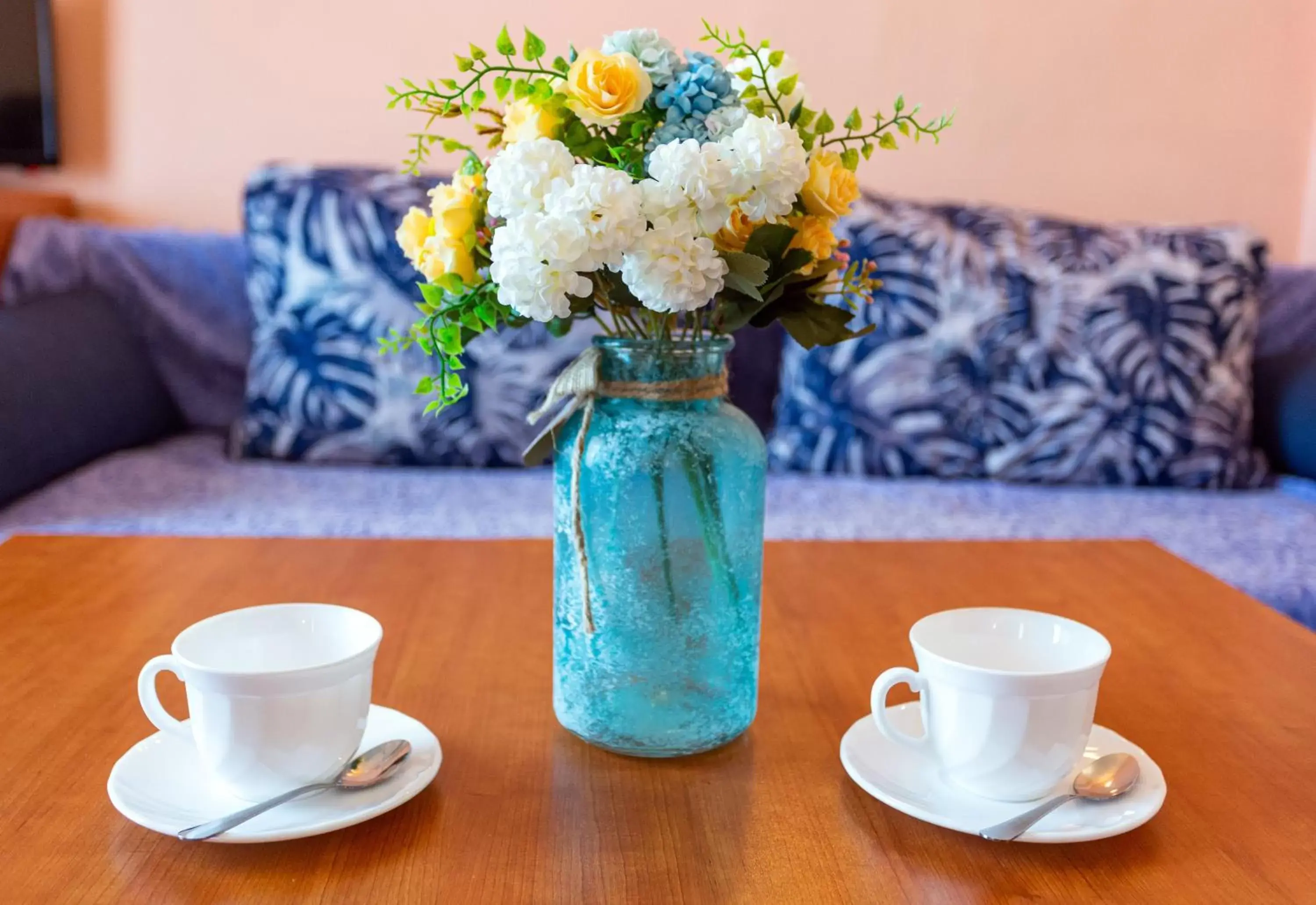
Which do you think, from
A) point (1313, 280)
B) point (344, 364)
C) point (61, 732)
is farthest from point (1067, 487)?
point (61, 732)

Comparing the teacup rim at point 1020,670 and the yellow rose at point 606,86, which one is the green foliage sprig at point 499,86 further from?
the teacup rim at point 1020,670

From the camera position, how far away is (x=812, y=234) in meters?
0.68

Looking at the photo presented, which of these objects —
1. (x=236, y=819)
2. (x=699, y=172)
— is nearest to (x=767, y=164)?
(x=699, y=172)

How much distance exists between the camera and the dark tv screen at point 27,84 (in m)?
2.12

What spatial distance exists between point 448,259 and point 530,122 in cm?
9

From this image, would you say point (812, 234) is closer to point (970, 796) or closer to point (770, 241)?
point (770, 241)

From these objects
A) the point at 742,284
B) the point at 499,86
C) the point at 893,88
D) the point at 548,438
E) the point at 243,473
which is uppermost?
the point at 893,88

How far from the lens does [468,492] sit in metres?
1.76

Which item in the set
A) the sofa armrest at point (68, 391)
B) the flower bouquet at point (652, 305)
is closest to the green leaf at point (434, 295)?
the flower bouquet at point (652, 305)

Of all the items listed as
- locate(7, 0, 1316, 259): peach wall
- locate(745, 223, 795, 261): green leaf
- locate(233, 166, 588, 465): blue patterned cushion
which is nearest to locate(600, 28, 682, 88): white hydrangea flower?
locate(745, 223, 795, 261): green leaf

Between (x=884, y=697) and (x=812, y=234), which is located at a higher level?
(x=812, y=234)

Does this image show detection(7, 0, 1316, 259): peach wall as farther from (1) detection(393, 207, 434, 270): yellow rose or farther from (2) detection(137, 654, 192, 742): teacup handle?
(2) detection(137, 654, 192, 742): teacup handle

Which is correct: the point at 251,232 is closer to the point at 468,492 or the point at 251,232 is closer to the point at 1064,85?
the point at 468,492

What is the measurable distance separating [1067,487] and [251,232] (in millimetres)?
1439
